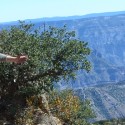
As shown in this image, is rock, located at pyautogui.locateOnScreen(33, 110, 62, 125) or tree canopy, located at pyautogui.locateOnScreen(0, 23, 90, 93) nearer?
rock, located at pyautogui.locateOnScreen(33, 110, 62, 125)

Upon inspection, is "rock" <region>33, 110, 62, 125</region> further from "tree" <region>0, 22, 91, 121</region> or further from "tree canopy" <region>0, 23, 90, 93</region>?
"tree canopy" <region>0, 23, 90, 93</region>

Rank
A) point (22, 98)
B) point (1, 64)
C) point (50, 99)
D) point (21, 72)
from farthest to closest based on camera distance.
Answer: point (50, 99), point (22, 98), point (21, 72), point (1, 64)

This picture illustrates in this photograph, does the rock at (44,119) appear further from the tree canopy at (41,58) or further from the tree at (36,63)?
the tree canopy at (41,58)

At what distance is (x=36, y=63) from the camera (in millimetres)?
27172

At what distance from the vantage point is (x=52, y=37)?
30.9 m

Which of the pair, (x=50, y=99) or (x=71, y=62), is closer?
(x=71, y=62)

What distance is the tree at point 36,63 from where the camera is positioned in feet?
90.7

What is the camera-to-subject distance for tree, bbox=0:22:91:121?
27659 mm

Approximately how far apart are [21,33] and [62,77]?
4314mm

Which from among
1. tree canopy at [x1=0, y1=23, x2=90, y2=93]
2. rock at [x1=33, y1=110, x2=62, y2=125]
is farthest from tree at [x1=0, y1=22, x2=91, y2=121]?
rock at [x1=33, y1=110, x2=62, y2=125]

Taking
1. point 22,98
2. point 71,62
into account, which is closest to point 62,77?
point 71,62

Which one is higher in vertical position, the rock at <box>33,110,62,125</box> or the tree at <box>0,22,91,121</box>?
the tree at <box>0,22,91,121</box>

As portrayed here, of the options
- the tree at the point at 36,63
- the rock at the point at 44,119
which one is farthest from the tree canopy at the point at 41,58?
the rock at the point at 44,119

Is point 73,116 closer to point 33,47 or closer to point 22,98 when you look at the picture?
→ point 22,98
